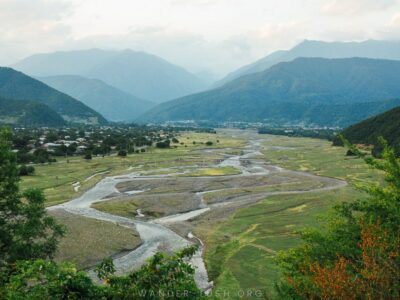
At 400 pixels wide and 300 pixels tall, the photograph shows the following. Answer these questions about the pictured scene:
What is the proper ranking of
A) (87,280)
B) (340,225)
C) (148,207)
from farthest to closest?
(148,207) < (340,225) < (87,280)

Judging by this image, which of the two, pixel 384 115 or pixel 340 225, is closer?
pixel 340 225

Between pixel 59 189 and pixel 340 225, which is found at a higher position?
pixel 340 225

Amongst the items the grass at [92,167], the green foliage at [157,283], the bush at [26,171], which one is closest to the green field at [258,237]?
the green foliage at [157,283]

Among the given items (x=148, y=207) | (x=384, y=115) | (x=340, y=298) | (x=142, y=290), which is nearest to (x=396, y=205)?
(x=340, y=298)

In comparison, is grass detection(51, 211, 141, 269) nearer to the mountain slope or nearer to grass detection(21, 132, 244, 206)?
grass detection(21, 132, 244, 206)

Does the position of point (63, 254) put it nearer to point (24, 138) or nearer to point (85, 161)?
point (85, 161)

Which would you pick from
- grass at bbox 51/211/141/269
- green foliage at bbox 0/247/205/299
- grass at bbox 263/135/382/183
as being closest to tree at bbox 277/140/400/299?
green foliage at bbox 0/247/205/299

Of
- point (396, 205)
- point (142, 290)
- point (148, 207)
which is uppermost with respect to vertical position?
point (396, 205)
